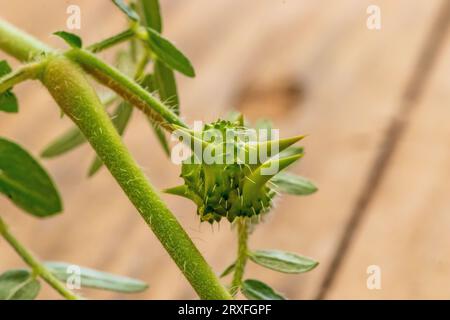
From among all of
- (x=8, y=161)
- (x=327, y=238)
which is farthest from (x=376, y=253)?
(x=8, y=161)

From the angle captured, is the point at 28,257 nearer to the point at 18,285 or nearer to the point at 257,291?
the point at 18,285

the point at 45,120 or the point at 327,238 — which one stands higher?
the point at 45,120

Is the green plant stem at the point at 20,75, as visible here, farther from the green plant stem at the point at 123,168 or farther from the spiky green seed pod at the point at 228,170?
the spiky green seed pod at the point at 228,170

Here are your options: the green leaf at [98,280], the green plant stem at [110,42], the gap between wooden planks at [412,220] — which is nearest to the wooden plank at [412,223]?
the gap between wooden planks at [412,220]

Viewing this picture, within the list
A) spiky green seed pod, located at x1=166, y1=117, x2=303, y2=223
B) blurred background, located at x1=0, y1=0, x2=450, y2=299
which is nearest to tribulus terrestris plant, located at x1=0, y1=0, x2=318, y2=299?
spiky green seed pod, located at x1=166, y1=117, x2=303, y2=223

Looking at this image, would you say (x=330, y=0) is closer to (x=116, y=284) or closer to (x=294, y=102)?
(x=294, y=102)
